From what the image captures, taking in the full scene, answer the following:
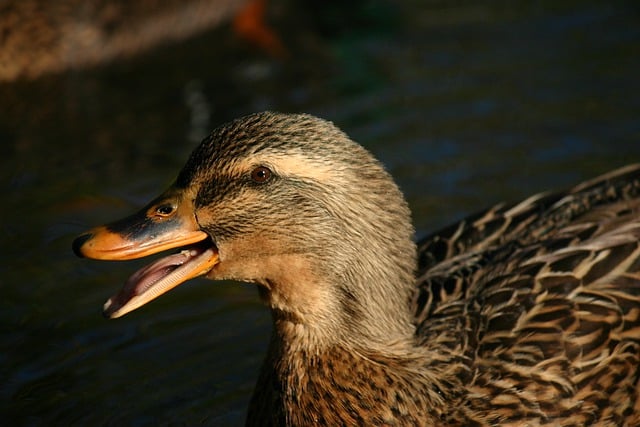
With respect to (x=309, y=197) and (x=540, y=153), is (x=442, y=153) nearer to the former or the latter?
(x=540, y=153)

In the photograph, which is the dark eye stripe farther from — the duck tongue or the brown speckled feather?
the brown speckled feather

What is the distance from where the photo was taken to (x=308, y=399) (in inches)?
219

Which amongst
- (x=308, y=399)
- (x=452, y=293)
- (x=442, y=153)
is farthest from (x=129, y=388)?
(x=442, y=153)

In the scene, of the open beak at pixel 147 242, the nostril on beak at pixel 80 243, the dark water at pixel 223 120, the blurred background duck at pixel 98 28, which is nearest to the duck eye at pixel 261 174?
the open beak at pixel 147 242

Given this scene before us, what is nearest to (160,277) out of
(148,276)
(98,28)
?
(148,276)

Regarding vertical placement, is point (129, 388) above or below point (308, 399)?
below

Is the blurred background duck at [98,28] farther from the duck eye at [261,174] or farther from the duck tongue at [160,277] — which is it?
the duck eye at [261,174]

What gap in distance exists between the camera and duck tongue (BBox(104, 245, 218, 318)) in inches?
201

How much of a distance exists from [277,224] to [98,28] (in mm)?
6183

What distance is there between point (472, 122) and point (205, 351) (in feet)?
11.2

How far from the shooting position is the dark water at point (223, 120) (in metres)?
6.80

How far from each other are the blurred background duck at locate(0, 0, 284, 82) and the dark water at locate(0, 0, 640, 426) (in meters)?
0.13

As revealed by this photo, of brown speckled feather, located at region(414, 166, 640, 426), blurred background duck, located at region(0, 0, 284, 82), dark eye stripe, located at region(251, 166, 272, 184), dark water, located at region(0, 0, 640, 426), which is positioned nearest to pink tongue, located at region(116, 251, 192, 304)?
dark eye stripe, located at region(251, 166, 272, 184)

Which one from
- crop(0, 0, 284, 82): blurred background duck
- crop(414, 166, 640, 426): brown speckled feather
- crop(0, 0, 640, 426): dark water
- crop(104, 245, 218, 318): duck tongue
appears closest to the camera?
crop(104, 245, 218, 318): duck tongue
